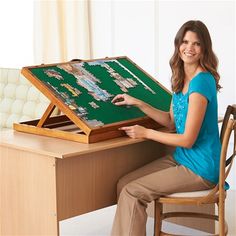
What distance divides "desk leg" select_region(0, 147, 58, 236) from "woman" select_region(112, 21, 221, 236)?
0.35m

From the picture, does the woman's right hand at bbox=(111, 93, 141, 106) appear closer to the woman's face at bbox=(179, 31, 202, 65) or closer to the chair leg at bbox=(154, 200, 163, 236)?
the woman's face at bbox=(179, 31, 202, 65)

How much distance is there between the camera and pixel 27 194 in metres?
2.94

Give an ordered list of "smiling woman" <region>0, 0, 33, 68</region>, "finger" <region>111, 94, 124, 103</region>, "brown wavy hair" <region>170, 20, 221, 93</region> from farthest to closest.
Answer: "smiling woman" <region>0, 0, 33, 68</region> < "finger" <region>111, 94, 124, 103</region> < "brown wavy hair" <region>170, 20, 221, 93</region>

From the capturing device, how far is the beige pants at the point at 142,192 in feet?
9.52

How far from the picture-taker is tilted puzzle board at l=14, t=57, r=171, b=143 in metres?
2.95

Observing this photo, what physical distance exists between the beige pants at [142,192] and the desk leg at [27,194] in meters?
0.34

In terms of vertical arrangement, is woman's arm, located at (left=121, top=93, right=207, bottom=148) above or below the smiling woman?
below

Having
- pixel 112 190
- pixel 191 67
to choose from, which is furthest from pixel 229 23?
pixel 112 190

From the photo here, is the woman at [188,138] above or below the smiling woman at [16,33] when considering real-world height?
below

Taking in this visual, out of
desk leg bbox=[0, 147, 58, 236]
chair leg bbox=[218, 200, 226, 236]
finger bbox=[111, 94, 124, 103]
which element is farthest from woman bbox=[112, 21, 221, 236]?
desk leg bbox=[0, 147, 58, 236]

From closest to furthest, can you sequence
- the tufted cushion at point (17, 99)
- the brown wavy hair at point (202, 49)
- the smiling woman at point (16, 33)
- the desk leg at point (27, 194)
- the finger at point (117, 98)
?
the desk leg at point (27, 194) < the brown wavy hair at point (202, 49) < the finger at point (117, 98) < the tufted cushion at point (17, 99) < the smiling woman at point (16, 33)

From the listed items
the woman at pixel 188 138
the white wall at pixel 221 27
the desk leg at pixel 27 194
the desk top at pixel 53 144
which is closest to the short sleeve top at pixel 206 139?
the woman at pixel 188 138

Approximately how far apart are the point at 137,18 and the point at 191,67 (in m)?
2.38

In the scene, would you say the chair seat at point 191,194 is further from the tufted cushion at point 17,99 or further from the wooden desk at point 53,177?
the tufted cushion at point 17,99
